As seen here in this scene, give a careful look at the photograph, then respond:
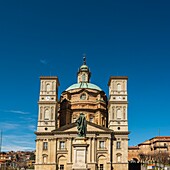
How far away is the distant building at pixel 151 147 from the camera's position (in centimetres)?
11291

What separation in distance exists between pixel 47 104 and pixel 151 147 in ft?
222

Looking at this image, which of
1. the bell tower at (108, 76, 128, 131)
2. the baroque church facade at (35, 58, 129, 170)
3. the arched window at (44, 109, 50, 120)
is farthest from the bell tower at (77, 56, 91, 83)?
the arched window at (44, 109, 50, 120)

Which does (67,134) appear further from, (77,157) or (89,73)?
(77,157)

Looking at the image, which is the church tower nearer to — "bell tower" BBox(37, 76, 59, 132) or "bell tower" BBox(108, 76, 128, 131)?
"bell tower" BBox(108, 76, 128, 131)

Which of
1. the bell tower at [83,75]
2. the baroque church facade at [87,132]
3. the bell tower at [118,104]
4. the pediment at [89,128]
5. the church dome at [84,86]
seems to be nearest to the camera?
the baroque church facade at [87,132]

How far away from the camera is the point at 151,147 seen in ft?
396

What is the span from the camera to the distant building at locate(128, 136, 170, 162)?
113 meters

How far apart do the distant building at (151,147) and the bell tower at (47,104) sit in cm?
5743

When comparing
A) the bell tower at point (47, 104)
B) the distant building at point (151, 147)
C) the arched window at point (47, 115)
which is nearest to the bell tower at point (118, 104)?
the bell tower at point (47, 104)

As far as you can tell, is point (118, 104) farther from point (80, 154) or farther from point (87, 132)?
point (80, 154)

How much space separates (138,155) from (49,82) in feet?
224

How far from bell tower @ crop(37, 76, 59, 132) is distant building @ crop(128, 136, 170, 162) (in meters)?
57.4

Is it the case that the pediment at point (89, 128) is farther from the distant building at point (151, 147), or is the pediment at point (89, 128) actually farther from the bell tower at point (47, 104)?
the distant building at point (151, 147)

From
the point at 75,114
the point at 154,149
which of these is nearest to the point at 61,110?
the point at 75,114
